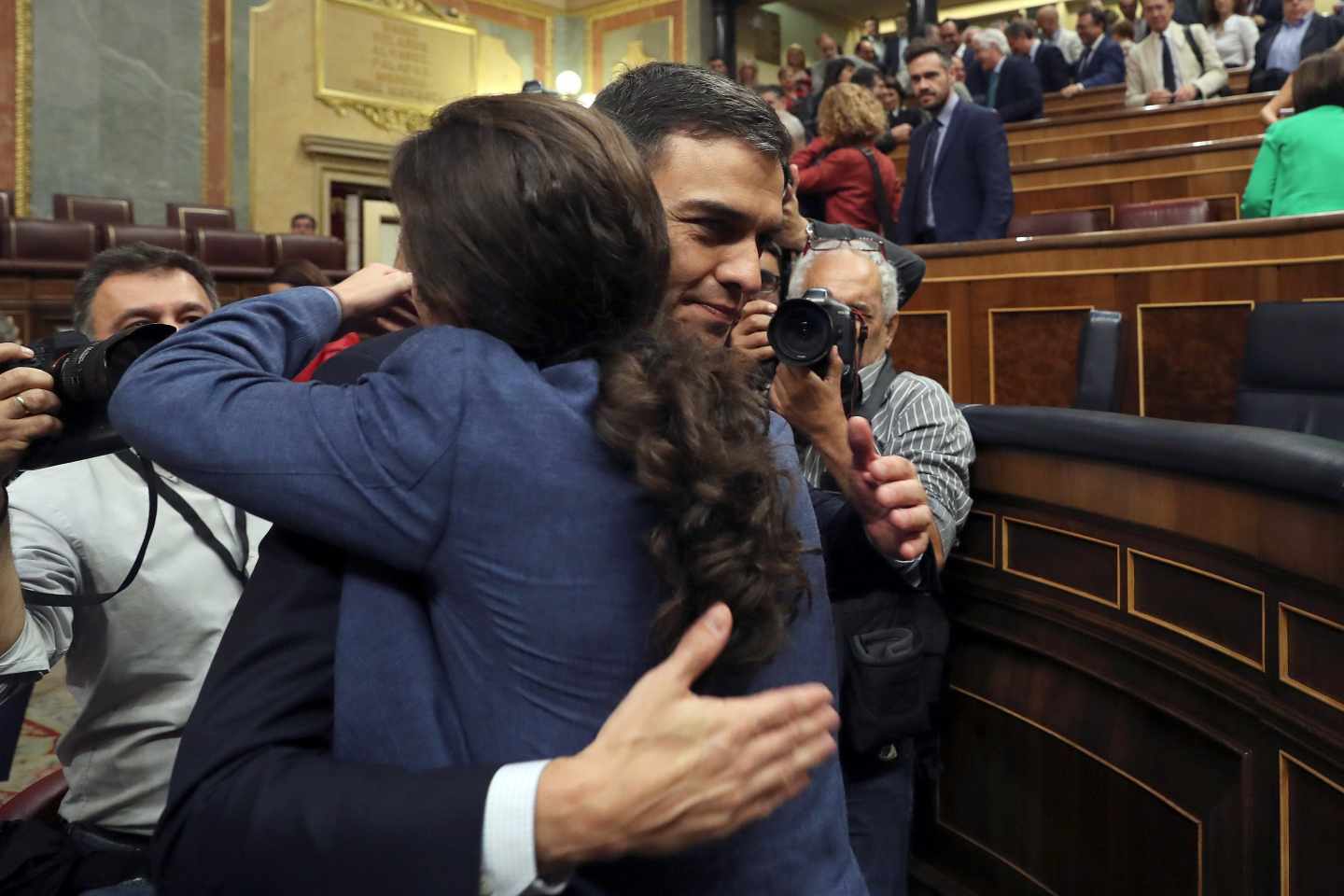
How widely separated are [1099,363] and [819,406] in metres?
1.19

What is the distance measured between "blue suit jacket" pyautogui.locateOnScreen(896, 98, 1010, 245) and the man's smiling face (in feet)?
9.23

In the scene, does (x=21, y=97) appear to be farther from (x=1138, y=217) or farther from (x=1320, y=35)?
(x=1320, y=35)

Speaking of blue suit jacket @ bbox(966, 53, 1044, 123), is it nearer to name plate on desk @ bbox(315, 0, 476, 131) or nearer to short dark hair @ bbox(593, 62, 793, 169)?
name plate on desk @ bbox(315, 0, 476, 131)

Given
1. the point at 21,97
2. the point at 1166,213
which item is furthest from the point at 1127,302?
the point at 21,97

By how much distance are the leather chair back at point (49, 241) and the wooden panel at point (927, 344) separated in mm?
3967

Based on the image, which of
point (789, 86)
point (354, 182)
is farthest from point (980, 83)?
point (354, 182)

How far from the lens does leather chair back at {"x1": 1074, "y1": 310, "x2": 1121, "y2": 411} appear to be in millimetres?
2111

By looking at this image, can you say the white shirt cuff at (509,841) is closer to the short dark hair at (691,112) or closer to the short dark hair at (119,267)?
the short dark hair at (691,112)

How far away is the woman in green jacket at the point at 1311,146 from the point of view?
2.92m

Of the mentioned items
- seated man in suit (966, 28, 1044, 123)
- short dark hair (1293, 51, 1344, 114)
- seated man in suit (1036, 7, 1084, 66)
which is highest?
seated man in suit (1036, 7, 1084, 66)

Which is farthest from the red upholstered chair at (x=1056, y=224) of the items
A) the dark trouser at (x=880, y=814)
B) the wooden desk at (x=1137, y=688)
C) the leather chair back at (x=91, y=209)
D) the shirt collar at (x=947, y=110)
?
the leather chair back at (x=91, y=209)

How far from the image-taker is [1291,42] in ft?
18.1

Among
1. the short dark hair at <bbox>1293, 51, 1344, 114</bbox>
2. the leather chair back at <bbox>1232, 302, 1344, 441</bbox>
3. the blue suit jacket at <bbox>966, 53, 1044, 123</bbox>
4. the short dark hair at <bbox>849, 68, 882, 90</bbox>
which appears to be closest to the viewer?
the leather chair back at <bbox>1232, 302, 1344, 441</bbox>

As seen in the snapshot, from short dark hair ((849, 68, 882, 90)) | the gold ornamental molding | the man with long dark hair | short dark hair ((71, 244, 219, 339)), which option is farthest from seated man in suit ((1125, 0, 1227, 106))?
the gold ornamental molding
